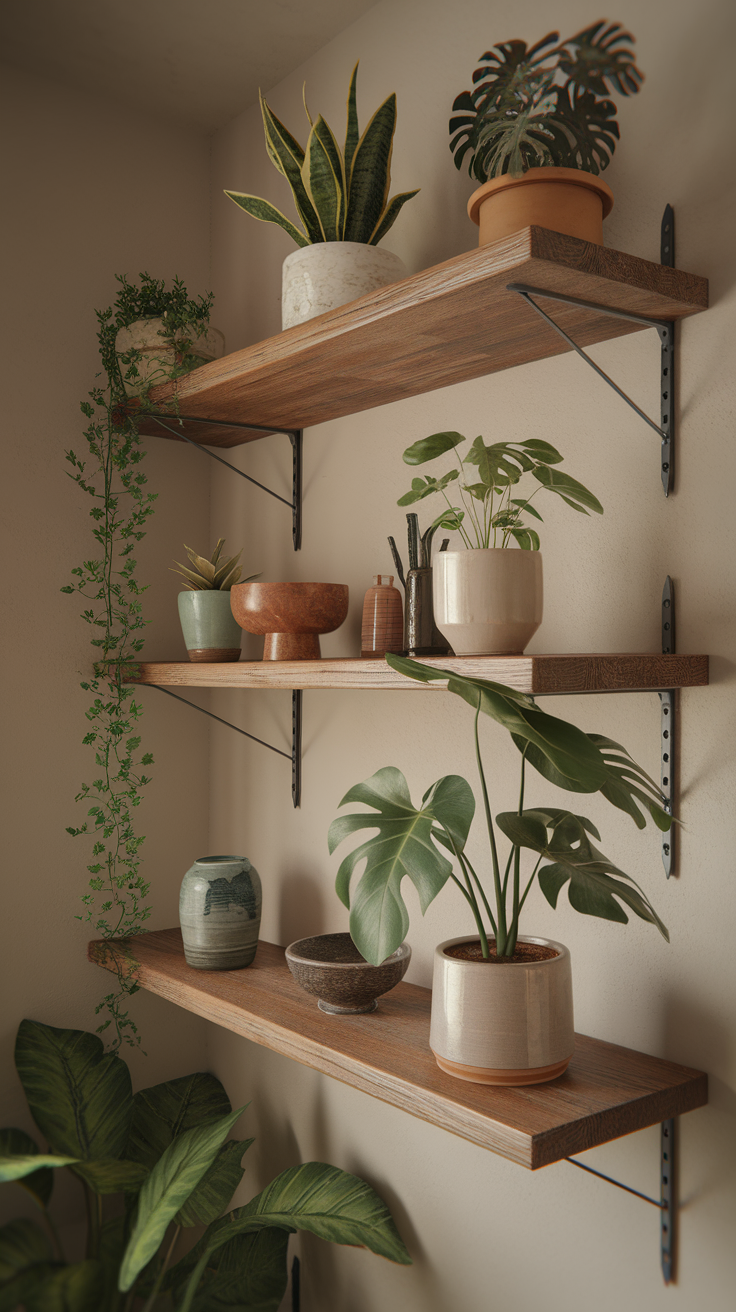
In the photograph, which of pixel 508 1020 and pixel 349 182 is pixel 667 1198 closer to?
pixel 508 1020

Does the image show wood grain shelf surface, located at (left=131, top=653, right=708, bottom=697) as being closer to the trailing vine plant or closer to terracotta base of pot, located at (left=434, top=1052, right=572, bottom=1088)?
terracotta base of pot, located at (left=434, top=1052, right=572, bottom=1088)

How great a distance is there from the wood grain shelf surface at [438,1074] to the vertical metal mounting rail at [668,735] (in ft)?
0.82

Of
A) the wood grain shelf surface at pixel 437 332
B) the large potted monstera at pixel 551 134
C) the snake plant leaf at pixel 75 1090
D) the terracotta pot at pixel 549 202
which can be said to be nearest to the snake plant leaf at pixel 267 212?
the wood grain shelf surface at pixel 437 332

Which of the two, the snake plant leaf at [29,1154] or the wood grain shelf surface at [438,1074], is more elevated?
the wood grain shelf surface at [438,1074]

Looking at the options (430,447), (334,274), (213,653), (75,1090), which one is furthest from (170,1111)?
(334,274)

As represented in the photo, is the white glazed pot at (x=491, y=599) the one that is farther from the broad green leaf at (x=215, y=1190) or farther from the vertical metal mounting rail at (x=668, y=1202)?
the broad green leaf at (x=215, y=1190)

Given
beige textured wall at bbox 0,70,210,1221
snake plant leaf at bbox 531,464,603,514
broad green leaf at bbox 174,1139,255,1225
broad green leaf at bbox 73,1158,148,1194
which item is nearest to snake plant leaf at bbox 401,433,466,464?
snake plant leaf at bbox 531,464,603,514

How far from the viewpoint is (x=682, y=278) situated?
44.3 inches

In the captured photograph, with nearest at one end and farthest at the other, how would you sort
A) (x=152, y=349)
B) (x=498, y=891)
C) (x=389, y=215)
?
(x=498, y=891) → (x=389, y=215) → (x=152, y=349)

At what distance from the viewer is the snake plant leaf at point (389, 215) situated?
4.91ft

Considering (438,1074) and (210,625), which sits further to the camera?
(210,625)

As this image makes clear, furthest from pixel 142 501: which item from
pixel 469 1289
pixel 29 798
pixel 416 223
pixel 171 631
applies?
pixel 469 1289

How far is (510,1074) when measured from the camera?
1.10 metres

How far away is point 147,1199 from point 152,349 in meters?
1.39
